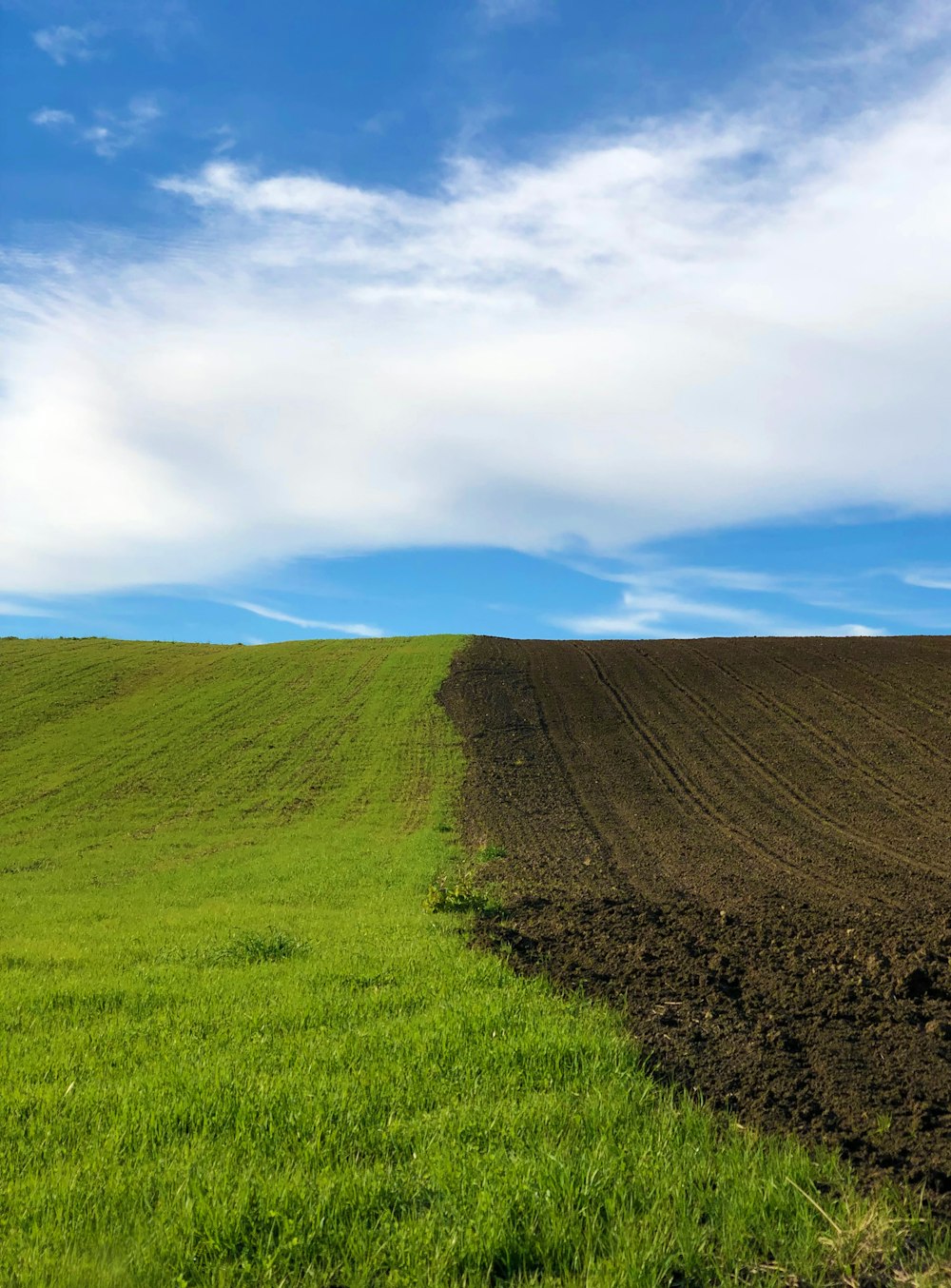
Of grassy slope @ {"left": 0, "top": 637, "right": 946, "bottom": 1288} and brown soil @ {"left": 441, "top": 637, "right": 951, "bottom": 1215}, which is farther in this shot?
brown soil @ {"left": 441, "top": 637, "right": 951, "bottom": 1215}

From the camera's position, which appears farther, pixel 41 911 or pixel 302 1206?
pixel 41 911

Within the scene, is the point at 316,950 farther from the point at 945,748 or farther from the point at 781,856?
the point at 945,748

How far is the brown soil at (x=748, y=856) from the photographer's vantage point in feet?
20.5

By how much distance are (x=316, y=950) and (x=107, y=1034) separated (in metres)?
3.64

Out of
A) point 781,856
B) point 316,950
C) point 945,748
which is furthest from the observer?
point 945,748

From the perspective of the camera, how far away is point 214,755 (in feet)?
119

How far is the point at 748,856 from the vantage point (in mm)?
21188

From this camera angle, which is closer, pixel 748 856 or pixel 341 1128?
pixel 341 1128

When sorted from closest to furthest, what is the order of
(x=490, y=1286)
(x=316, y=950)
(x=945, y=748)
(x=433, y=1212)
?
(x=490, y=1286), (x=433, y=1212), (x=316, y=950), (x=945, y=748)

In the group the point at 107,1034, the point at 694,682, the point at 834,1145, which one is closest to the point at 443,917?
the point at 107,1034

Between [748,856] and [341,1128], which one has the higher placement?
[341,1128]

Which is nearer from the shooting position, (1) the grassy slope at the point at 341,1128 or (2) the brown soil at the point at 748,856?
(1) the grassy slope at the point at 341,1128

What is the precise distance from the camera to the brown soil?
6.24m

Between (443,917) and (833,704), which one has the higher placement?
(833,704)
